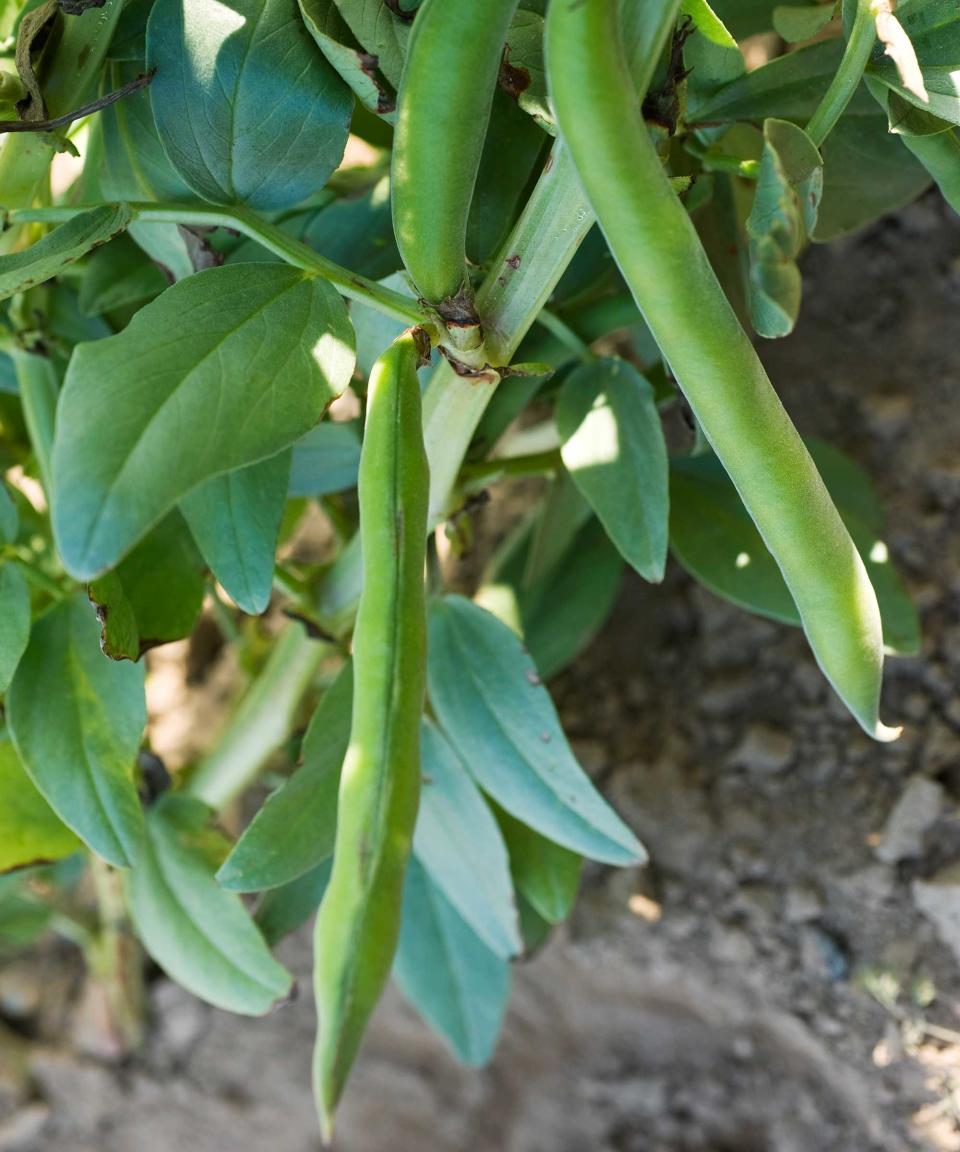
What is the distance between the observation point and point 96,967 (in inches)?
39.9

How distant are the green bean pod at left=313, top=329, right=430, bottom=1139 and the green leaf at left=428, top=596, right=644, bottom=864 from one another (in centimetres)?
24

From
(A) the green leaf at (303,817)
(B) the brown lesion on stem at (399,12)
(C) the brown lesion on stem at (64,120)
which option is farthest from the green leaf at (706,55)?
(A) the green leaf at (303,817)

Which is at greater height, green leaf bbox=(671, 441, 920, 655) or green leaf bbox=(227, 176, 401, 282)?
green leaf bbox=(227, 176, 401, 282)

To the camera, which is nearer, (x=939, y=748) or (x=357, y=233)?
(x=357, y=233)

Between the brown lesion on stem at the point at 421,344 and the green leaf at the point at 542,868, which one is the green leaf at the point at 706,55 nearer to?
the brown lesion on stem at the point at 421,344

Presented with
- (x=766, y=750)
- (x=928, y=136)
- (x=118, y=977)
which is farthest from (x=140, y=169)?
(x=118, y=977)

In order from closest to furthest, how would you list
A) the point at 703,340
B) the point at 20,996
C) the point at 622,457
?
the point at 703,340 < the point at 622,457 < the point at 20,996

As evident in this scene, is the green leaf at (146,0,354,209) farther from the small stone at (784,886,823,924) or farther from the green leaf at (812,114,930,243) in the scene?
the small stone at (784,886,823,924)

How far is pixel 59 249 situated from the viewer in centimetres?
44

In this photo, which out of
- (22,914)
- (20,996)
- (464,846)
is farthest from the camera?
(20,996)

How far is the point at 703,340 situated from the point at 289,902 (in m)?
0.47

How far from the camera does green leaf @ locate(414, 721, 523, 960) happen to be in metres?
0.64

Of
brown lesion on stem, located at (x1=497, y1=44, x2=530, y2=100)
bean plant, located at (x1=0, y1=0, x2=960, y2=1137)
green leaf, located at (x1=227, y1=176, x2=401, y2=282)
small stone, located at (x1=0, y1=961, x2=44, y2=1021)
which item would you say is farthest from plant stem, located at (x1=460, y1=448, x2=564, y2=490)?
small stone, located at (x1=0, y1=961, x2=44, y2=1021)

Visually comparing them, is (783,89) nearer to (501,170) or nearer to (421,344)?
(501,170)
